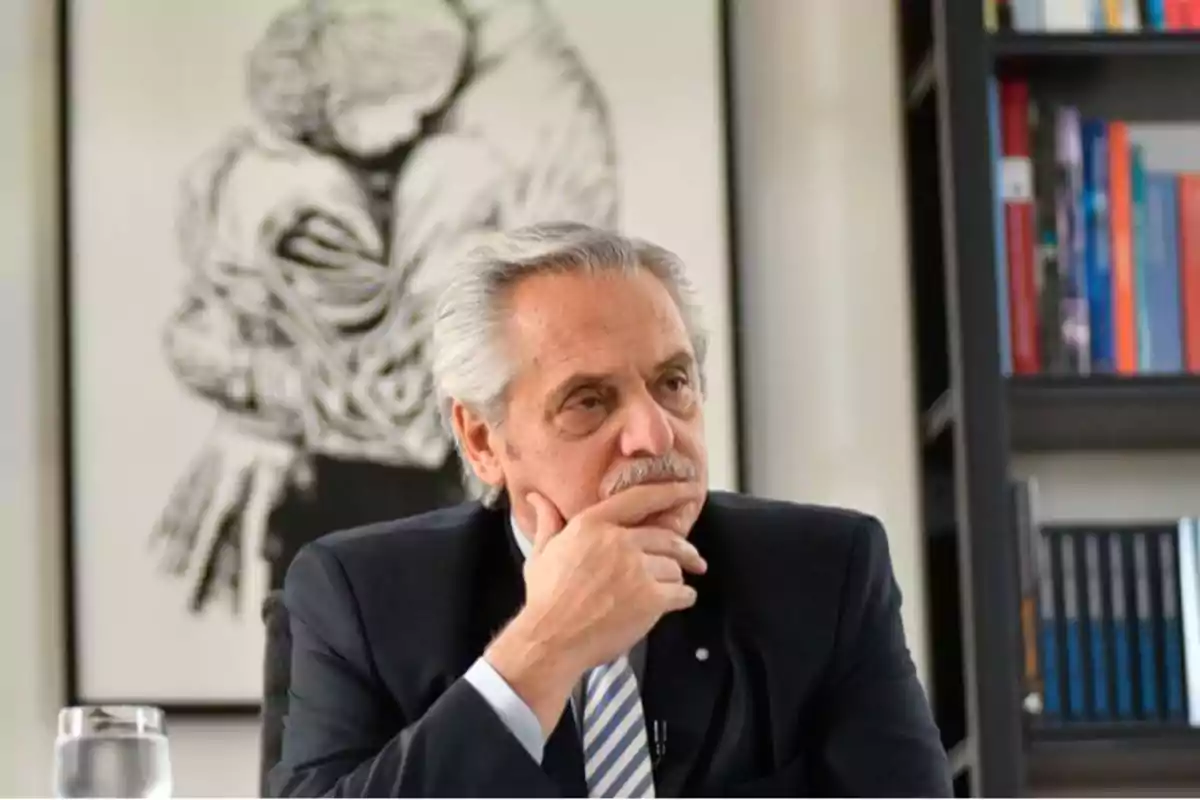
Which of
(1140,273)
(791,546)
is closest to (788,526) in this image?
(791,546)

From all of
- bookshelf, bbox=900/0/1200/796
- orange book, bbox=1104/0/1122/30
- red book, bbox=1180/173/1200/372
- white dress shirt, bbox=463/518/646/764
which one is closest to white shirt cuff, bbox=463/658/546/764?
white dress shirt, bbox=463/518/646/764

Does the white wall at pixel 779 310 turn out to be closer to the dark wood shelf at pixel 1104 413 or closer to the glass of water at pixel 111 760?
the dark wood shelf at pixel 1104 413

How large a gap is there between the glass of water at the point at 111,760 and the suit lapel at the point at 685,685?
1.51 ft

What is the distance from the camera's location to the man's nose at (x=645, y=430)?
169cm

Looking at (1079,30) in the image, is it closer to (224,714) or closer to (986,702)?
(986,702)

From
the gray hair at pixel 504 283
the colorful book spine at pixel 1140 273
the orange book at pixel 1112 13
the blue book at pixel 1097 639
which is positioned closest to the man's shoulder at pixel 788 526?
the gray hair at pixel 504 283

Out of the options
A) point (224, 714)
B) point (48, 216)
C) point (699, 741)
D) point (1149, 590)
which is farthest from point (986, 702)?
point (48, 216)

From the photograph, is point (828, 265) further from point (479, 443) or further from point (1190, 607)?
point (479, 443)

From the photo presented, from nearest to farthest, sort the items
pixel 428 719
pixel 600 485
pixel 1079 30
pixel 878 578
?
pixel 428 719 → pixel 600 485 → pixel 878 578 → pixel 1079 30

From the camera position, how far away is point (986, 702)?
2410 mm

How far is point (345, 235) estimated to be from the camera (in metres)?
2.73

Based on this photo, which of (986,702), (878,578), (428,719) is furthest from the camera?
(986,702)

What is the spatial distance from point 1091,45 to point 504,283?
1114 millimetres

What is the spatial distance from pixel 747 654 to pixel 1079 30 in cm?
118
